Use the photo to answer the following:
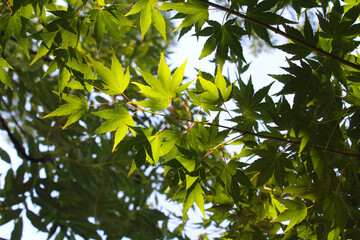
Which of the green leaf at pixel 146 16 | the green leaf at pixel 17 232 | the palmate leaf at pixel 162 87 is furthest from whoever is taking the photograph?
the green leaf at pixel 17 232

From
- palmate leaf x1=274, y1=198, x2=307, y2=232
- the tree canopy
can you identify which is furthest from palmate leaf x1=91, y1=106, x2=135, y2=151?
palmate leaf x1=274, y1=198, x2=307, y2=232

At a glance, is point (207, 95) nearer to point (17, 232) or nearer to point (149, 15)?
point (149, 15)

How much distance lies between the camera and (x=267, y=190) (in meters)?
0.80

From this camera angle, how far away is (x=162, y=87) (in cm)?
57

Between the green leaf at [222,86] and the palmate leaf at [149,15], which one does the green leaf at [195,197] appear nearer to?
the green leaf at [222,86]

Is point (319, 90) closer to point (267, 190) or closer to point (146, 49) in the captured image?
point (267, 190)

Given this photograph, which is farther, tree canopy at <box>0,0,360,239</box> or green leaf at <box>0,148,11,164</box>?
green leaf at <box>0,148,11,164</box>

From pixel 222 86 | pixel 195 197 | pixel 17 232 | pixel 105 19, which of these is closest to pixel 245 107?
pixel 222 86

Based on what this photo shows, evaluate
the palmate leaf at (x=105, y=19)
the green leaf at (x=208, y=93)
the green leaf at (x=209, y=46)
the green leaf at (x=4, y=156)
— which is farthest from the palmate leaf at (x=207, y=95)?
the green leaf at (x=4, y=156)

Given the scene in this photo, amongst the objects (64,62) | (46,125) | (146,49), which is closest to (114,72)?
(64,62)

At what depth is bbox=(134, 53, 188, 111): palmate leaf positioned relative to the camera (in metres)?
0.56

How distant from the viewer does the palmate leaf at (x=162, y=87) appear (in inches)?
21.9

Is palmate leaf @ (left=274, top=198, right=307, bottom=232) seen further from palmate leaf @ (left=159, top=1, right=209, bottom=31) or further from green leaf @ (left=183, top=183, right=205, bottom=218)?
palmate leaf @ (left=159, top=1, right=209, bottom=31)

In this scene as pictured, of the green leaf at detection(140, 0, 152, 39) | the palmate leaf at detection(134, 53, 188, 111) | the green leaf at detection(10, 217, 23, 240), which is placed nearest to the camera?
the palmate leaf at detection(134, 53, 188, 111)
